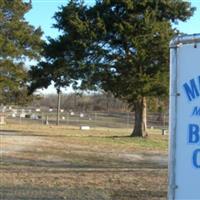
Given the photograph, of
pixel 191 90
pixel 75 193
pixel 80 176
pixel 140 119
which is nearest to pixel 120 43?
pixel 140 119

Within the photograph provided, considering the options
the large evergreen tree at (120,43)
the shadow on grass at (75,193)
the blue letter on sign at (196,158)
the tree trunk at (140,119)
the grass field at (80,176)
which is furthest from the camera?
the tree trunk at (140,119)

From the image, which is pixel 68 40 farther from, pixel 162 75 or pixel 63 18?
pixel 162 75

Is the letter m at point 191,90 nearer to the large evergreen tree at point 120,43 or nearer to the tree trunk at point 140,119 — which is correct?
the large evergreen tree at point 120,43

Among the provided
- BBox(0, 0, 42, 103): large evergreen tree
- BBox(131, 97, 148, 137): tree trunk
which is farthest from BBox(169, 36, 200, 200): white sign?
BBox(0, 0, 42, 103): large evergreen tree

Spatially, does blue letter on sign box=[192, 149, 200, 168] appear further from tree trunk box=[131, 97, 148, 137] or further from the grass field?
tree trunk box=[131, 97, 148, 137]

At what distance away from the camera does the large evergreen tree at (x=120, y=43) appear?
33.3 metres

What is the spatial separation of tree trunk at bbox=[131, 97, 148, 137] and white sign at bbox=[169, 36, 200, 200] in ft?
108

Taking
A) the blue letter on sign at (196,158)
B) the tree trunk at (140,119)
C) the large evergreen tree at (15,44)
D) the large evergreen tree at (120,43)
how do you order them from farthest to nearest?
1. the large evergreen tree at (15,44)
2. the tree trunk at (140,119)
3. the large evergreen tree at (120,43)
4. the blue letter on sign at (196,158)

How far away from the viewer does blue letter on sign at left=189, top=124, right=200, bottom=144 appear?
3.49m

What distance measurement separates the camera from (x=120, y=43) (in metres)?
35.0

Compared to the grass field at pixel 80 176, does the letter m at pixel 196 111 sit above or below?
above

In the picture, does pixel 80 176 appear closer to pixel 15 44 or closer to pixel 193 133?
pixel 193 133

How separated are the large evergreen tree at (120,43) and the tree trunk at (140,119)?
1.39m

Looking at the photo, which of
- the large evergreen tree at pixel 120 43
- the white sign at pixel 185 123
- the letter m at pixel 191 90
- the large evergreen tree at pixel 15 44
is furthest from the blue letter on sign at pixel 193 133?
the large evergreen tree at pixel 15 44
